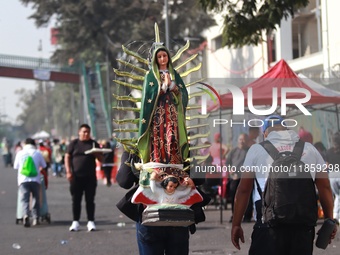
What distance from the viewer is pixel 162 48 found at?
716cm

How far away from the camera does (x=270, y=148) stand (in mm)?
7070

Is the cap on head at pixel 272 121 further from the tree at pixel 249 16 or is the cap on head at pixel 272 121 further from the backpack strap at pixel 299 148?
the tree at pixel 249 16

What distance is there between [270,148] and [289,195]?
43 cm

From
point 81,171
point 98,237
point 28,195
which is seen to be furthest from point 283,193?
point 28,195

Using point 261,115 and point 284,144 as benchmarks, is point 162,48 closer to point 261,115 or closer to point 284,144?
point 284,144

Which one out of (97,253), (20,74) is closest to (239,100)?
(97,253)

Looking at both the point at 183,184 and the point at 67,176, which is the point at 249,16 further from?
the point at 183,184

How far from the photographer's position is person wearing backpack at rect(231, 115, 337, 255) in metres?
6.83

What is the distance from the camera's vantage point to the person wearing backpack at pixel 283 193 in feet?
22.4

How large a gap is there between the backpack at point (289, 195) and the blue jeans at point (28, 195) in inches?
430

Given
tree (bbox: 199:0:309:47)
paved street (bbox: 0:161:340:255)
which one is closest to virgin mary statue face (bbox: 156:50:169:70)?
paved street (bbox: 0:161:340:255)

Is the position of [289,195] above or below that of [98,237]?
above

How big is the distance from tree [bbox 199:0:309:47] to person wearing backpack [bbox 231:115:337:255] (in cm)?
818

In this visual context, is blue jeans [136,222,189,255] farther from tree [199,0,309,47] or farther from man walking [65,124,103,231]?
man walking [65,124,103,231]
